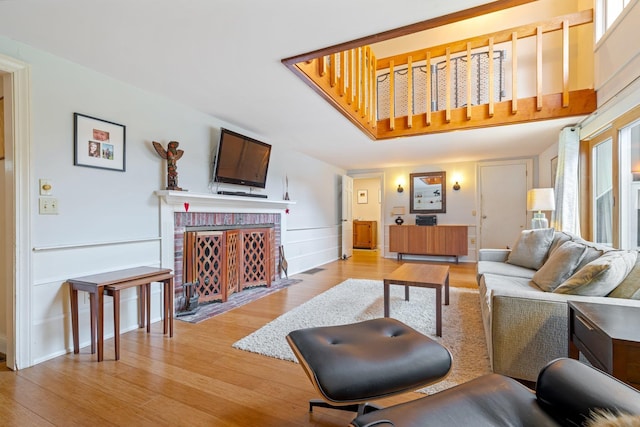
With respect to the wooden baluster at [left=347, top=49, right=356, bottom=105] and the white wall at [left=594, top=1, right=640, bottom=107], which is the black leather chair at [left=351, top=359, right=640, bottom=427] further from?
the wooden baluster at [left=347, top=49, right=356, bottom=105]

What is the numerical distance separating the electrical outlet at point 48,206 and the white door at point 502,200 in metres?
6.60

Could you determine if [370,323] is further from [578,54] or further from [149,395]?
[578,54]

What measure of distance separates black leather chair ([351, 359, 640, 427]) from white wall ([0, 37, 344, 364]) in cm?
243

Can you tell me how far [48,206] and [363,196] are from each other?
819 cm

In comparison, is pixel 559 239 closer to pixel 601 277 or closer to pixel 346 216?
pixel 601 277

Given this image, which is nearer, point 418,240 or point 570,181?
point 570,181

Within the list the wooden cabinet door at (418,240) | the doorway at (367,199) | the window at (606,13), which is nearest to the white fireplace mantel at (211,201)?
the wooden cabinet door at (418,240)

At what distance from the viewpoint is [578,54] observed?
428 centimetres

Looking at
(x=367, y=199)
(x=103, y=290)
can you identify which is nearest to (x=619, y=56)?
(x=103, y=290)

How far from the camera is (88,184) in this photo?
7.68ft

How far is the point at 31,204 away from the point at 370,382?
2.41 metres

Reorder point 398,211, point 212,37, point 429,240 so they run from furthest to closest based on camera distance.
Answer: point 398,211
point 429,240
point 212,37

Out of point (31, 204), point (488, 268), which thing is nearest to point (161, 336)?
point (31, 204)

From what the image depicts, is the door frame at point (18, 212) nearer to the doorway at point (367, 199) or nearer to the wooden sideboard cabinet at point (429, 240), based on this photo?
the wooden sideboard cabinet at point (429, 240)
